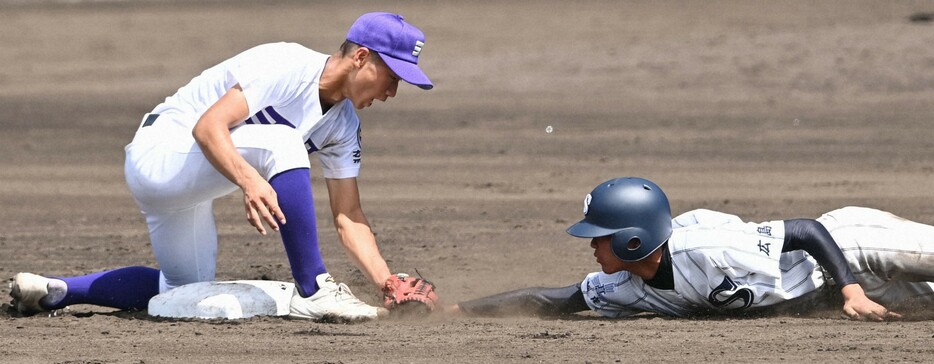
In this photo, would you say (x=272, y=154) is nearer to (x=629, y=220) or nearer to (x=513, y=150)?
(x=629, y=220)

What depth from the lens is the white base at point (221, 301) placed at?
19.0 ft

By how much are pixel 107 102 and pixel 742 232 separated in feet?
37.8

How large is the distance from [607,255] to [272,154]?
1.34 meters

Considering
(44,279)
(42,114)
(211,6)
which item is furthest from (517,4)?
(44,279)

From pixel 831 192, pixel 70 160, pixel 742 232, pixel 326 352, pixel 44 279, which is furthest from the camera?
pixel 70 160

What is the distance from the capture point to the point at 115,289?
6082 millimetres

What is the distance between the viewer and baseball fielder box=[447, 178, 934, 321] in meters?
5.36

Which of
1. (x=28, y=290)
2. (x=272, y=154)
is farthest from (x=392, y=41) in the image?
(x=28, y=290)

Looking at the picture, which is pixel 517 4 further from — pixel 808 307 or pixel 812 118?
pixel 808 307

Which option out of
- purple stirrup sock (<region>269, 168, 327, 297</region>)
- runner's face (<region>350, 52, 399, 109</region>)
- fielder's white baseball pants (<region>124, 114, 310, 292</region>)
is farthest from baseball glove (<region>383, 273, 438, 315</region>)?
runner's face (<region>350, 52, 399, 109</region>)

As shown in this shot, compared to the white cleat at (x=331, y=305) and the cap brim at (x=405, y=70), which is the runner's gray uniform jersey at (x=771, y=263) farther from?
the cap brim at (x=405, y=70)

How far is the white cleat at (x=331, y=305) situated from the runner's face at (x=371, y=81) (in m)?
0.73

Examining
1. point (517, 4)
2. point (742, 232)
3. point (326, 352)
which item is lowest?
point (326, 352)

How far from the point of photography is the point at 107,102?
621 inches
